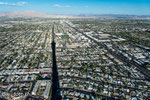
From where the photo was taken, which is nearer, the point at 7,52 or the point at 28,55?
the point at 28,55

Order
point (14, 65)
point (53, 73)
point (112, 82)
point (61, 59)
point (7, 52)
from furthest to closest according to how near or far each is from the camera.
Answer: point (7, 52) → point (61, 59) → point (14, 65) → point (53, 73) → point (112, 82)

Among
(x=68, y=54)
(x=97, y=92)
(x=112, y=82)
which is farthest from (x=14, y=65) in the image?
(x=112, y=82)

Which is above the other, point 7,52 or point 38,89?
point 7,52

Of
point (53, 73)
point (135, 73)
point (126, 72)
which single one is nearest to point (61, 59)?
point (53, 73)

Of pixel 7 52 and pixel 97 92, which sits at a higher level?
pixel 7 52

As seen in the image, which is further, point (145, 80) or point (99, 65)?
point (99, 65)

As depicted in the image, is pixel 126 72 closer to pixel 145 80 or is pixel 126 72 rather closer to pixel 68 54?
pixel 145 80

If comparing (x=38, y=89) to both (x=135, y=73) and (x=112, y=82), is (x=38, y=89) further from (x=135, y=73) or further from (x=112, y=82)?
(x=135, y=73)

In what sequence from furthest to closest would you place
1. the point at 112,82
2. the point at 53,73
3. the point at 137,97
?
the point at 53,73 → the point at 112,82 → the point at 137,97

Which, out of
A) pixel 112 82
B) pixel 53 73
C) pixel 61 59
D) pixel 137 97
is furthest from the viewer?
pixel 61 59
